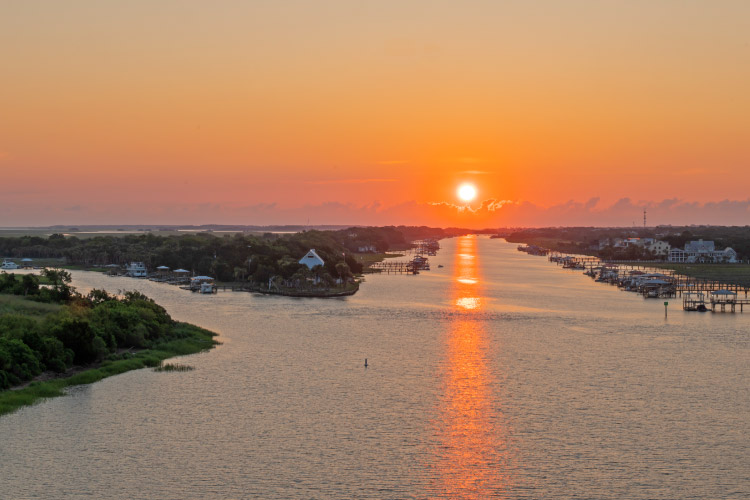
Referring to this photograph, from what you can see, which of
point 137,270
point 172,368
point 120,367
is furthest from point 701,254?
point 120,367

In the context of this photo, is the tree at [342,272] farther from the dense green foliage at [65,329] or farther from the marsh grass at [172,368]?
the marsh grass at [172,368]

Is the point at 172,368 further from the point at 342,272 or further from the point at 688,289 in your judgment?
the point at 688,289

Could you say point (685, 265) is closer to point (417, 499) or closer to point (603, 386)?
point (603, 386)

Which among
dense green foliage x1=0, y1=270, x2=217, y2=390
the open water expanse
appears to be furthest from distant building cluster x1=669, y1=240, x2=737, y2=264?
dense green foliage x1=0, y1=270, x2=217, y2=390

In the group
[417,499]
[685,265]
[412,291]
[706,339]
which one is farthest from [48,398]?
[685,265]

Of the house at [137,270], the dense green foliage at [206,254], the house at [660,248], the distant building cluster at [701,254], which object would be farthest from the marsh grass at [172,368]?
the house at [660,248]

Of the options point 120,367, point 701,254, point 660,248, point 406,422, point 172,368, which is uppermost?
point 660,248

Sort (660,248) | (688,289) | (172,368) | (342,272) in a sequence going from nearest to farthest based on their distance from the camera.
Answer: (172,368)
(688,289)
(342,272)
(660,248)
